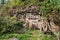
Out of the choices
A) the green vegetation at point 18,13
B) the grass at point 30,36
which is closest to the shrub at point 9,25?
the green vegetation at point 18,13

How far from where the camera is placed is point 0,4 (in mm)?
15797

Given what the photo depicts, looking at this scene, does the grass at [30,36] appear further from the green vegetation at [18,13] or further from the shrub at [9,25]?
the shrub at [9,25]

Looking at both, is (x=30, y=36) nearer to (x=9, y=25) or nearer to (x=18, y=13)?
(x=9, y=25)

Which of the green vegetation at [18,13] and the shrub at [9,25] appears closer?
the green vegetation at [18,13]

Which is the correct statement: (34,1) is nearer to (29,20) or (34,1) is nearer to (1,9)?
(29,20)

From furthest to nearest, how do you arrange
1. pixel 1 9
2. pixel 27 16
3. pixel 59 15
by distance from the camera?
pixel 1 9
pixel 27 16
pixel 59 15

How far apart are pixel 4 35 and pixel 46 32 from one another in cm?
238

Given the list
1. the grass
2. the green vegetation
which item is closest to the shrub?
the green vegetation

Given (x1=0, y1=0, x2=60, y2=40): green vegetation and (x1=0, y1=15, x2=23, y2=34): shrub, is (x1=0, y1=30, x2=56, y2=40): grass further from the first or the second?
(x1=0, y1=15, x2=23, y2=34): shrub

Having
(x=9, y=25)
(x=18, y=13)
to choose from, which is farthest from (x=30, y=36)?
(x=18, y=13)

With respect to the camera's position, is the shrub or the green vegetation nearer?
the green vegetation

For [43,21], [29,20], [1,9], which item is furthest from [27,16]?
[1,9]

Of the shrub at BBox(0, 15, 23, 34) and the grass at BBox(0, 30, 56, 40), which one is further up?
the shrub at BBox(0, 15, 23, 34)

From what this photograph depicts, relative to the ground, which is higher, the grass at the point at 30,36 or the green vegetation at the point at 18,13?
the green vegetation at the point at 18,13
